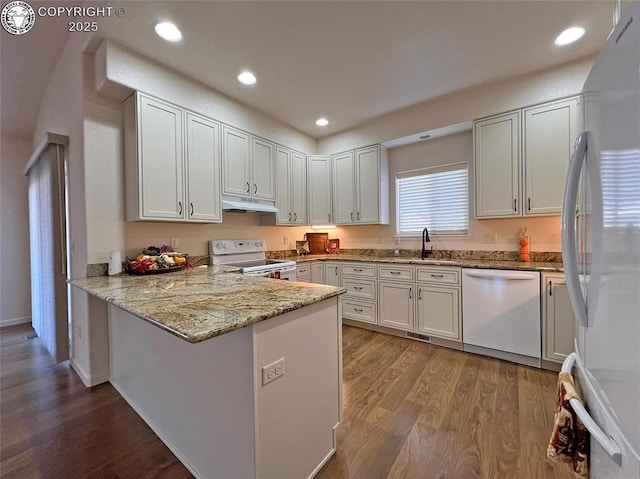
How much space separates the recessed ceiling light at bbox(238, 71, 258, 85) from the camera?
8.71ft

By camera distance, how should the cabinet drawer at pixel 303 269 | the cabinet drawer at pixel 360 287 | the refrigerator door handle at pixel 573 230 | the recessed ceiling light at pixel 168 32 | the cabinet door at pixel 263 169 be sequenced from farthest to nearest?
the cabinet drawer at pixel 303 269
the cabinet drawer at pixel 360 287
the cabinet door at pixel 263 169
the recessed ceiling light at pixel 168 32
the refrigerator door handle at pixel 573 230

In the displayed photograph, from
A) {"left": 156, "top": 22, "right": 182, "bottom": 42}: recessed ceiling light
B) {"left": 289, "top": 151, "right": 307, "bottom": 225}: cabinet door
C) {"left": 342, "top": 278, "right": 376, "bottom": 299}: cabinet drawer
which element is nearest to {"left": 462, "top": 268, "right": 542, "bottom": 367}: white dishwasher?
{"left": 342, "top": 278, "right": 376, "bottom": 299}: cabinet drawer

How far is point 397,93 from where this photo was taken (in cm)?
303

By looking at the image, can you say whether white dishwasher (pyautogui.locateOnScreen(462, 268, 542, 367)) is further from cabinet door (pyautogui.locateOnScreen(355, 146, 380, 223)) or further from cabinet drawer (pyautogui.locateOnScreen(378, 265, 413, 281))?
cabinet door (pyautogui.locateOnScreen(355, 146, 380, 223))

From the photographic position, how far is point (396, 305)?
3275 mm

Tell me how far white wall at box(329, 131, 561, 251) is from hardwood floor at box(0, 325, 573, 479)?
1361 mm

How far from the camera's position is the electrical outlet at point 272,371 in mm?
1114

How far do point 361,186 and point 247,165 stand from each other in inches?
65.7

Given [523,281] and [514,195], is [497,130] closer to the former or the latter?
[514,195]

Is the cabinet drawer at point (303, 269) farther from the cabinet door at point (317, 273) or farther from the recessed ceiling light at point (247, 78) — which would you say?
the recessed ceiling light at point (247, 78)

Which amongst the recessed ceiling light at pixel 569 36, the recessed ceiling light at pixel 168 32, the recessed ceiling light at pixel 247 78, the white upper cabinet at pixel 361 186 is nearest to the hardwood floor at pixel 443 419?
the white upper cabinet at pixel 361 186

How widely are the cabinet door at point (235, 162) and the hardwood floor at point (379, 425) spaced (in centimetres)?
223

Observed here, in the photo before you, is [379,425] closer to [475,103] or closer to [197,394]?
[197,394]

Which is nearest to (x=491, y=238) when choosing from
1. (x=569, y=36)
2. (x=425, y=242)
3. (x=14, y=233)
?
(x=425, y=242)
